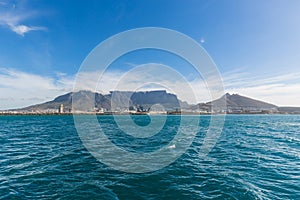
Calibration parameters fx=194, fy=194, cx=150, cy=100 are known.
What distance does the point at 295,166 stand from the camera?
1841cm

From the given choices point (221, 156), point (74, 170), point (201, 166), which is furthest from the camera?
point (221, 156)

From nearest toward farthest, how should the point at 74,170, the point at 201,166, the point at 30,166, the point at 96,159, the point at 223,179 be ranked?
the point at 223,179 → the point at 74,170 → the point at 30,166 → the point at 201,166 → the point at 96,159

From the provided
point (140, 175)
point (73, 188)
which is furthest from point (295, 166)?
point (73, 188)

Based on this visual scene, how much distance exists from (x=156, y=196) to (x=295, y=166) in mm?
15279

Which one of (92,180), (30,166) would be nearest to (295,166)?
(92,180)

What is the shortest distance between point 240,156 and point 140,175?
1324cm

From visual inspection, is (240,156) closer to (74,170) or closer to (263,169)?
(263,169)

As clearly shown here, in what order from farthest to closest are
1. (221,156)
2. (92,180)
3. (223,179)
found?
(221,156)
(223,179)
(92,180)

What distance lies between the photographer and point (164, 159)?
1980 cm

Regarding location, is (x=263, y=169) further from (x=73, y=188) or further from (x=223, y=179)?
(x=73, y=188)

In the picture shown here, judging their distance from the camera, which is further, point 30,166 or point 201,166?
point 201,166

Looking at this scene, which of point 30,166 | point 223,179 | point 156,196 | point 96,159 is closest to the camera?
point 156,196

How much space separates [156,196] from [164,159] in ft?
28.8

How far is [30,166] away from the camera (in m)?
16.6
